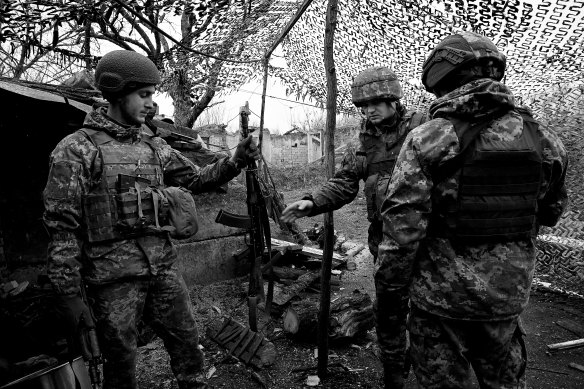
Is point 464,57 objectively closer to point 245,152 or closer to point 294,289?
point 245,152

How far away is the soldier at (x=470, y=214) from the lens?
6.13 ft

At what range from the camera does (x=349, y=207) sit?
455 inches

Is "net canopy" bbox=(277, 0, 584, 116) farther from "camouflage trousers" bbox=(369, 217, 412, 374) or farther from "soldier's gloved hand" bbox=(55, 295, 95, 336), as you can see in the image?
"soldier's gloved hand" bbox=(55, 295, 95, 336)

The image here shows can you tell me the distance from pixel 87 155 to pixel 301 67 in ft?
15.9

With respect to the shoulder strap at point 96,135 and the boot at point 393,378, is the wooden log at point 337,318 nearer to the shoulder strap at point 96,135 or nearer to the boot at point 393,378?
the boot at point 393,378

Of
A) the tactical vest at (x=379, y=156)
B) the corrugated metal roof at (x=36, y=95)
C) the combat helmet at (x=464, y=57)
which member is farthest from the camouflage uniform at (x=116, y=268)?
the combat helmet at (x=464, y=57)

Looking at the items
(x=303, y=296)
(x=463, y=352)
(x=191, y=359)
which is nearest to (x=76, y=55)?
(x=303, y=296)

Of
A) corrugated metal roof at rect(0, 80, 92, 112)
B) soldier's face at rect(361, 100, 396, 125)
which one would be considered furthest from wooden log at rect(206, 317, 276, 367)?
corrugated metal roof at rect(0, 80, 92, 112)

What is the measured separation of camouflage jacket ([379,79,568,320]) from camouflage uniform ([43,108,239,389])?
1.46 metres

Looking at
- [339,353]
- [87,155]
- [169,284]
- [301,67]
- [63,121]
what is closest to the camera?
[87,155]

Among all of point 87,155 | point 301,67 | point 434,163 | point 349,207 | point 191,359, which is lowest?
point 349,207

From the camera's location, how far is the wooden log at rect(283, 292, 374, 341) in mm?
3908

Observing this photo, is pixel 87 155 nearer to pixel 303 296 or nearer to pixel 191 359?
pixel 191 359

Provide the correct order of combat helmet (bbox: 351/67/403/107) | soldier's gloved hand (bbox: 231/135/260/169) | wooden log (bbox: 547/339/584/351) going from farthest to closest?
wooden log (bbox: 547/339/584/351), combat helmet (bbox: 351/67/403/107), soldier's gloved hand (bbox: 231/135/260/169)
